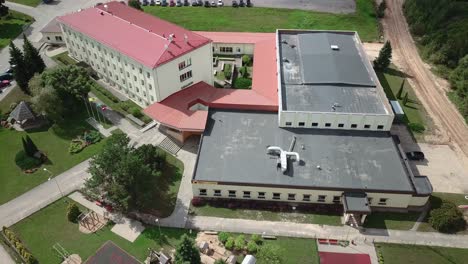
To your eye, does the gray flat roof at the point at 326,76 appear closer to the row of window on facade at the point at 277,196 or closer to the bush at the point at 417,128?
the bush at the point at 417,128

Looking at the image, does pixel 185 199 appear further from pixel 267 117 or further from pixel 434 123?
pixel 434 123

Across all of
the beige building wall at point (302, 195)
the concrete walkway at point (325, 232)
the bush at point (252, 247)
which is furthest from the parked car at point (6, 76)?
the bush at point (252, 247)

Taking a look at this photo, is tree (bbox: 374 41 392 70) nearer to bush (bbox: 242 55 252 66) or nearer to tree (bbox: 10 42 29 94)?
bush (bbox: 242 55 252 66)

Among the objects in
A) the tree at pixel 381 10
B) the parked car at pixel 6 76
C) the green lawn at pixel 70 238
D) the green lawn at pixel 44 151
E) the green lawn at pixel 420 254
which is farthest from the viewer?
the tree at pixel 381 10

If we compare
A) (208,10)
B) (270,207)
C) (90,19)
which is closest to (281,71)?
(270,207)

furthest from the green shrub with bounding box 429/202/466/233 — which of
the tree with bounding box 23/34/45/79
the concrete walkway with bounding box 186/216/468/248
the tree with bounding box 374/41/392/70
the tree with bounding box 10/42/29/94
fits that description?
the tree with bounding box 10/42/29/94
